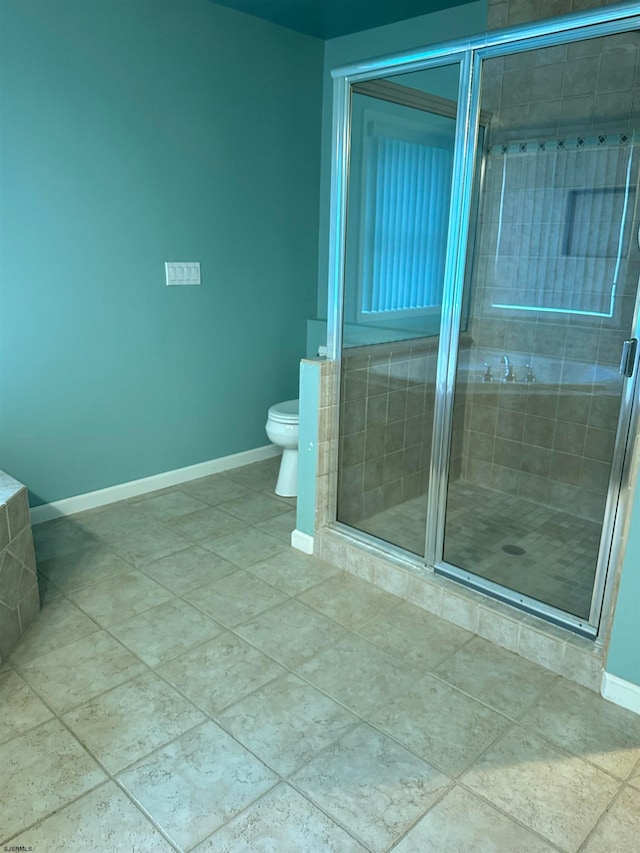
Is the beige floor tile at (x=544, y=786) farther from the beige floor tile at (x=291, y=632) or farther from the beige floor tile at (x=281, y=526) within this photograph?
the beige floor tile at (x=281, y=526)

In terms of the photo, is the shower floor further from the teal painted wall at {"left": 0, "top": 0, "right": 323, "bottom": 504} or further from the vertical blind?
the teal painted wall at {"left": 0, "top": 0, "right": 323, "bottom": 504}

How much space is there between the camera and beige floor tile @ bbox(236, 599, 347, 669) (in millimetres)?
2246

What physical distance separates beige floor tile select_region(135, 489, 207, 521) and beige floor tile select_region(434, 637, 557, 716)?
1686mm

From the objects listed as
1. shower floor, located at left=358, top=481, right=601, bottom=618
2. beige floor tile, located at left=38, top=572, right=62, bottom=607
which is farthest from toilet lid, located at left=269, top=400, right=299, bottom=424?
beige floor tile, located at left=38, top=572, right=62, bottom=607

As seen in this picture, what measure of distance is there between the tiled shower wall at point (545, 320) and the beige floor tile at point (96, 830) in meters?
1.82

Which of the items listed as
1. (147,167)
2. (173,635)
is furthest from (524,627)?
(147,167)

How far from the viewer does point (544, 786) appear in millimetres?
1714

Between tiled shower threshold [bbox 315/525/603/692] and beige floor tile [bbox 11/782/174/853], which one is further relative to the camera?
tiled shower threshold [bbox 315/525/603/692]

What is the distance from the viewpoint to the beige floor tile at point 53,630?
2234mm

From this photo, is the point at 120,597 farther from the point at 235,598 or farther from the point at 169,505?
the point at 169,505

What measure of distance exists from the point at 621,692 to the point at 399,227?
2.02 metres

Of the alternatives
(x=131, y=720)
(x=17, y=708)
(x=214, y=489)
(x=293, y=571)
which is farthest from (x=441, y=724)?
(x=214, y=489)

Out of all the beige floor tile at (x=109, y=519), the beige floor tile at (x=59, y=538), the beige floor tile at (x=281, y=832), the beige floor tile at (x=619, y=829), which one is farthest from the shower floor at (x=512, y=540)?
the beige floor tile at (x=59, y=538)

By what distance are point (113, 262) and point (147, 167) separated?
1.70ft
